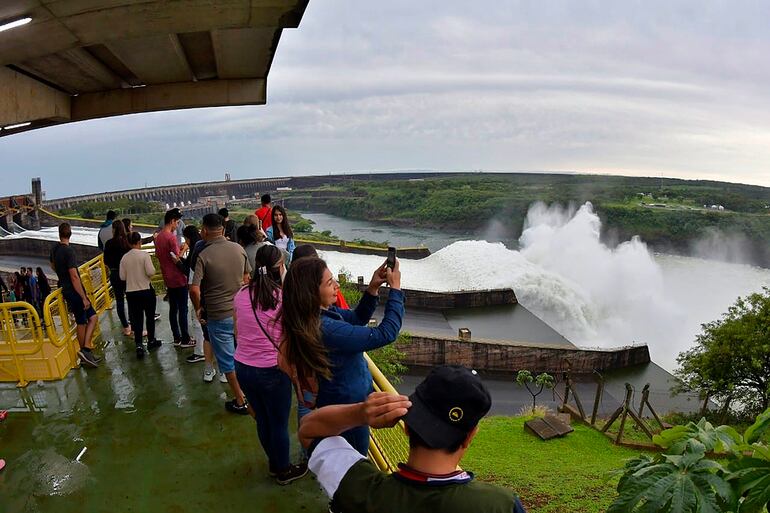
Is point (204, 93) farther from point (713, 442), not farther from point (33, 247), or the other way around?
point (33, 247)

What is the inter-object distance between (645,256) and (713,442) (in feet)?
136

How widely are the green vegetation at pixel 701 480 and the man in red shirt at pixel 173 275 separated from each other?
17.1ft

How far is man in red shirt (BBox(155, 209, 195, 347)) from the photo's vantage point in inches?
220

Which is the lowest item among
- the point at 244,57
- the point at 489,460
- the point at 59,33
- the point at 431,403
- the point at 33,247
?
the point at 489,460

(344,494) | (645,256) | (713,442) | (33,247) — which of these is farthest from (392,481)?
(645,256)

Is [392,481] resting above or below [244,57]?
below

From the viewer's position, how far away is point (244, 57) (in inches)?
225

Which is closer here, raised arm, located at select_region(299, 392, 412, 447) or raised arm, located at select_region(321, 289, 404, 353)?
raised arm, located at select_region(299, 392, 412, 447)

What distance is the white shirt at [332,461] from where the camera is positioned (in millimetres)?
1480

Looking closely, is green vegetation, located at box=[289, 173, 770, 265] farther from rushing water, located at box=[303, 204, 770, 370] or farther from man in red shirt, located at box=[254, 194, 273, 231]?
man in red shirt, located at box=[254, 194, 273, 231]

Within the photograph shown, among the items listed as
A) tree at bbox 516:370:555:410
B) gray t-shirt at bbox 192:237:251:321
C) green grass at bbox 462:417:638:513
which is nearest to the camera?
gray t-shirt at bbox 192:237:251:321

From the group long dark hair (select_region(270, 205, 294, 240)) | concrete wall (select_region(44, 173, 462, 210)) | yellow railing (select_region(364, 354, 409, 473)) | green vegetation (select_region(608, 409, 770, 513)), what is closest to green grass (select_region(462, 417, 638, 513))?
yellow railing (select_region(364, 354, 409, 473))

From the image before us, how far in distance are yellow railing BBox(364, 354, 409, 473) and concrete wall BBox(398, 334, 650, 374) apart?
16.3 meters

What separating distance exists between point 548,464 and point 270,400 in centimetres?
941
